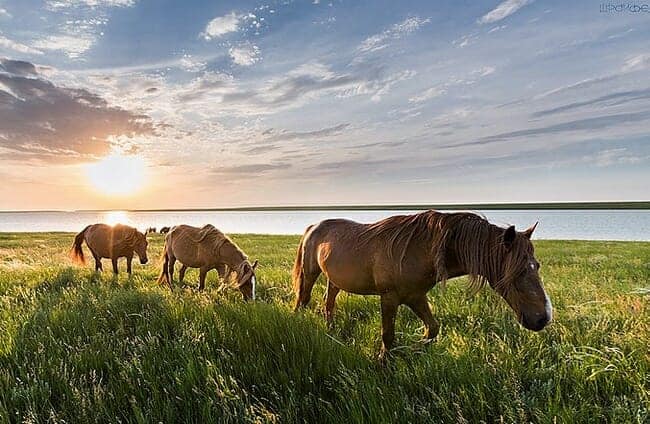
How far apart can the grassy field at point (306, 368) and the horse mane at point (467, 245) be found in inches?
31.4

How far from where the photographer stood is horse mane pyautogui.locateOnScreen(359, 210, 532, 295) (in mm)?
3387

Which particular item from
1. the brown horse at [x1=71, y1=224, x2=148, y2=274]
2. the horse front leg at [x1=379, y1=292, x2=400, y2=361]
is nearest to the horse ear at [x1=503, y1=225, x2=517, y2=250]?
the horse front leg at [x1=379, y1=292, x2=400, y2=361]

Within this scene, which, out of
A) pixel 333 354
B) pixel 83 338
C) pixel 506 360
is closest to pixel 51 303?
pixel 83 338

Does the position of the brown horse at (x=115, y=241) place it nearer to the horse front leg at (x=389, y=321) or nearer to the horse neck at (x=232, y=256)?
the horse neck at (x=232, y=256)

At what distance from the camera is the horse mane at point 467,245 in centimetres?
339

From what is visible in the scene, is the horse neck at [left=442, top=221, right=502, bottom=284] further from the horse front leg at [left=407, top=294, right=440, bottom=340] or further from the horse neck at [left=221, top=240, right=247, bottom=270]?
the horse neck at [left=221, top=240, right=247, bottom=270]

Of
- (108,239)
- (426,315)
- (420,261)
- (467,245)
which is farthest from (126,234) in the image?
(467,245)

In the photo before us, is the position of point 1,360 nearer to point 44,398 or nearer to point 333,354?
point 44,398

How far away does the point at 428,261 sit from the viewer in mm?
3908

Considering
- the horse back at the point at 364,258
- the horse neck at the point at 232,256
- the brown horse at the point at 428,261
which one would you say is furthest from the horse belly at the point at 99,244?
the brown horse at the point at 428,261

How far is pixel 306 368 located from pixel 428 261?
1.61 metres

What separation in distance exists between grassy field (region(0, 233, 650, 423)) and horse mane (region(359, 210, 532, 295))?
80cm

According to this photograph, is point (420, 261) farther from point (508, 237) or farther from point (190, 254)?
point (190, 254)

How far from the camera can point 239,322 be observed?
4.57 m
